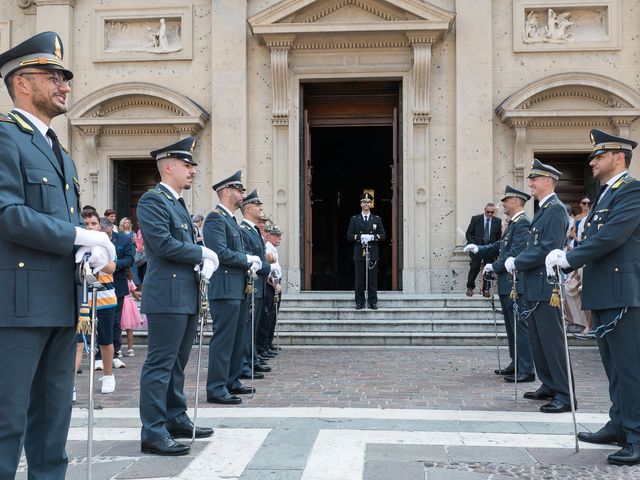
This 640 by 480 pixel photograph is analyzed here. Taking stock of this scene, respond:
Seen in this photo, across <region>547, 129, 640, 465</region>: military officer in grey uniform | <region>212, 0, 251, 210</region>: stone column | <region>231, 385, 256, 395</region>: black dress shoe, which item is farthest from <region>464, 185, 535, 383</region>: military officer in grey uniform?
<region>212, 0, 251, 210</region>: stone column

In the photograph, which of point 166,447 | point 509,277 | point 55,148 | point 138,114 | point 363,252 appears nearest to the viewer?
point 55,148

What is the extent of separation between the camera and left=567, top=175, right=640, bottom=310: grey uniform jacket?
490 centimetres

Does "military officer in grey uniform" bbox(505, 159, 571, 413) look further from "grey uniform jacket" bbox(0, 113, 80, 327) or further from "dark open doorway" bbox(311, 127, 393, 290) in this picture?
"dark open doorway" bbox(311, 127, 393, 290)

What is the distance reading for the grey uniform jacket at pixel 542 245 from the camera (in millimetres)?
6703

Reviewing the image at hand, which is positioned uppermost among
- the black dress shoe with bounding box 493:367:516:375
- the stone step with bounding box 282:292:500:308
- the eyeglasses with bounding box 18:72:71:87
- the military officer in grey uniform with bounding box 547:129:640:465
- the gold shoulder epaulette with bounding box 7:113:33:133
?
the eyeglasses with bounding box 18:72:71:87

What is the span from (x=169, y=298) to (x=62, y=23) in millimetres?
12878

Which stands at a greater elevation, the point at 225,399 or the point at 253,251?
the point at 253,251

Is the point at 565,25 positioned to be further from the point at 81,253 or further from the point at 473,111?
the point at 81,253

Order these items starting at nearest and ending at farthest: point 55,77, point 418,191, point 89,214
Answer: point 55,77 → point 89,214 → point 418,191

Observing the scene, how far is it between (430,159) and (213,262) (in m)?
10.7

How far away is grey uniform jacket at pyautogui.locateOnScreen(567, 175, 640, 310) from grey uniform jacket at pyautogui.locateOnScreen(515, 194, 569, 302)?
1.51 meters

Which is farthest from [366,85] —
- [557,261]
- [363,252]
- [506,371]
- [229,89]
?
[557,261]

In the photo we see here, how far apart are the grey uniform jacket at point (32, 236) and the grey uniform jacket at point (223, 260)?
3442 millimetres

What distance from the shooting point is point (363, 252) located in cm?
1334
